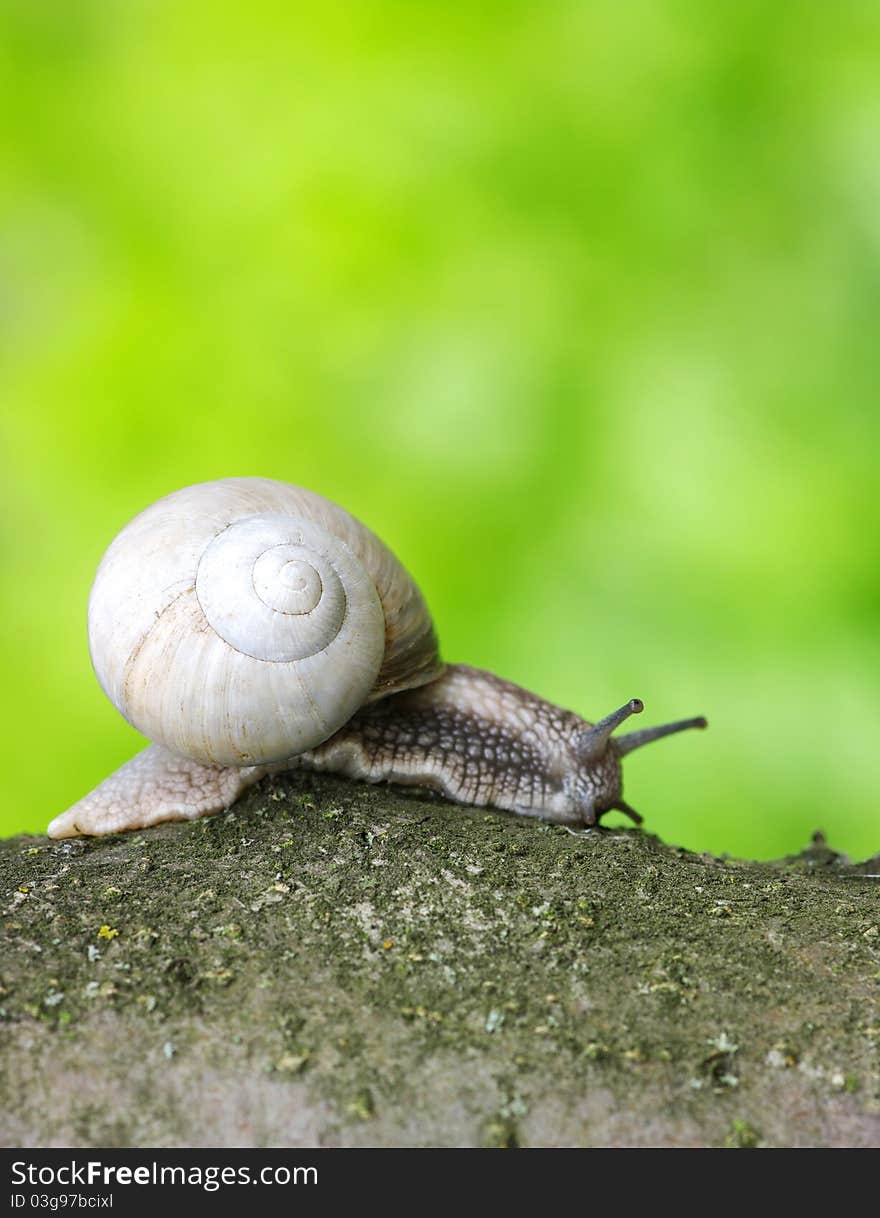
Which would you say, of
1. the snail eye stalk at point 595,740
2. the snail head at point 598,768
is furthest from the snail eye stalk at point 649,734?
the snail eye stalk at point 595,740

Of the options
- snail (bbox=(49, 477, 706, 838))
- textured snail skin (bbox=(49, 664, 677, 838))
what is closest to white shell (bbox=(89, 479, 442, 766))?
snail (bbox=(49, 477, 706, 838))

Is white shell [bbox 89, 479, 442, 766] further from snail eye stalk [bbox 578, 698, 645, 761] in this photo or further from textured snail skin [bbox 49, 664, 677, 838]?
snail eye stalk [bbox 578, 698, 645, 761]

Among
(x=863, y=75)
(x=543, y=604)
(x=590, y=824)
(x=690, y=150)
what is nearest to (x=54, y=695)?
(x=543, y=604)

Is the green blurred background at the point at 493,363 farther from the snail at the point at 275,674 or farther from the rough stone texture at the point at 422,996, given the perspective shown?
the rough stone texture at the point at 422,996

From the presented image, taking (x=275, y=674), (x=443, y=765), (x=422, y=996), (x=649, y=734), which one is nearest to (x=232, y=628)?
(x=275, y=674)

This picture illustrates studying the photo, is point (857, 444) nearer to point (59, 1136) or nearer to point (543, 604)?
point (543, 604)

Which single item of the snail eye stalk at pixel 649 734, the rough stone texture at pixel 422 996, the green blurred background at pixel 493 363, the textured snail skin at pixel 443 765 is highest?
the green blurred background at pixel 493 363
